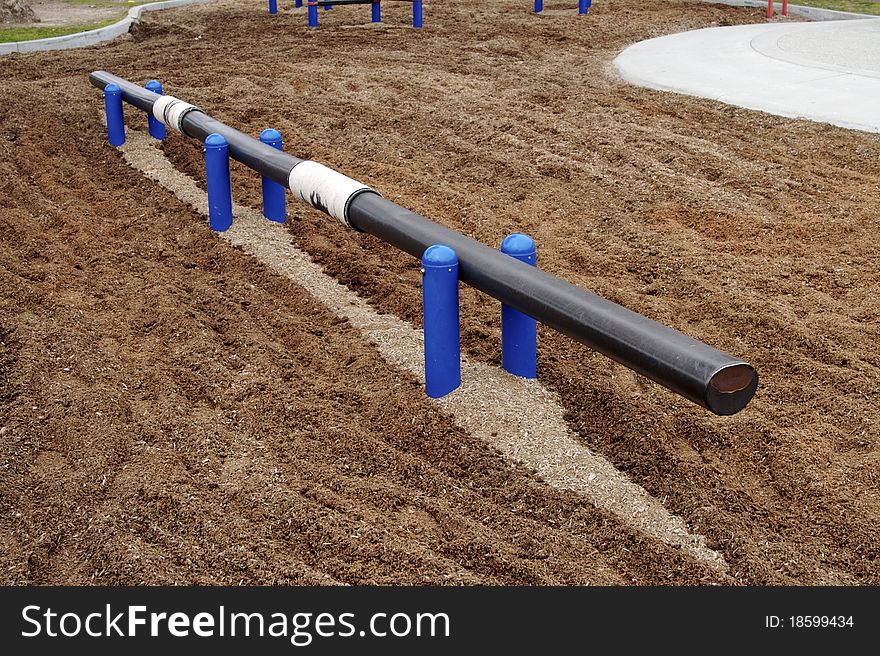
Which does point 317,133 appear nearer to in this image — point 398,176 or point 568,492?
point 398,176

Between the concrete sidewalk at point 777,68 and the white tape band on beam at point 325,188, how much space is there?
5019mm

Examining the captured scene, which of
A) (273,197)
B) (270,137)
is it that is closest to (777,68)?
(270,137)

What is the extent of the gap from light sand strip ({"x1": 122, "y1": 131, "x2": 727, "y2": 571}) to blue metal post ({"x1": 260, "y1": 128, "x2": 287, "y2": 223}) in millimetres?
600

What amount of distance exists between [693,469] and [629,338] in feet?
2.33

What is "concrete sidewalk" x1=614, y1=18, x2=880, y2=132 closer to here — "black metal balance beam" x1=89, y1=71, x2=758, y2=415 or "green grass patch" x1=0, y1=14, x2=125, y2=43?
"black metal balance beam" x1=89, y1=71, x2=758, y2=415

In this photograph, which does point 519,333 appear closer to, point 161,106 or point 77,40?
point 161,106

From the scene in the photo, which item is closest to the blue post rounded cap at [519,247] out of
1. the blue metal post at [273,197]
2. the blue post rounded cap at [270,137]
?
the blue metal post at [273,197]

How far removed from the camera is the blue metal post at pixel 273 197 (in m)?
6.68

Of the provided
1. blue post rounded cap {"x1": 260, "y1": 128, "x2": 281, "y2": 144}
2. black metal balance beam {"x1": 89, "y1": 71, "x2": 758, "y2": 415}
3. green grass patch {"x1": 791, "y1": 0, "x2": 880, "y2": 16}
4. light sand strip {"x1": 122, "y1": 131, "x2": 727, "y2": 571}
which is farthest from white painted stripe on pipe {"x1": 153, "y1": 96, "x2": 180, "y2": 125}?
green grass patch {"x1": 791, "y1": 0, "x2": 880, "y2": 16}

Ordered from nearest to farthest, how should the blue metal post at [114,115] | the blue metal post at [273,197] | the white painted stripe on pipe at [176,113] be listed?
the blue metal post at [273,197]
the white painted stripe on pipe at [176,113]
the blue metal post at [114,115]

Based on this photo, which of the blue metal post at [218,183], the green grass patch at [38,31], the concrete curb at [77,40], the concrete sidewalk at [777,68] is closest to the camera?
the blue metal post at [218,183]

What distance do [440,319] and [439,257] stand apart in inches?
11.0

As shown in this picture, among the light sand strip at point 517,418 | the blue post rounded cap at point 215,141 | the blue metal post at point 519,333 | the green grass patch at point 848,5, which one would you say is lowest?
the light sand strip at point 517,418

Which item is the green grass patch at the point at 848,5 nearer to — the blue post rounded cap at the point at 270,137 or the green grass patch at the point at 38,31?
the green grass patch at the point at 38,31
